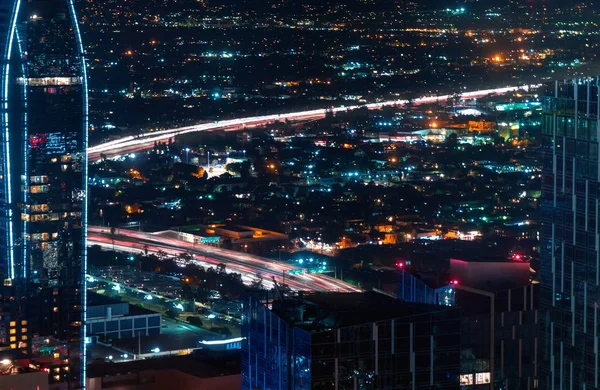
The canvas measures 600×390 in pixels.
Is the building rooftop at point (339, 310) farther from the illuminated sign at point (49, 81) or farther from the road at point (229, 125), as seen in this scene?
the road at point (229, 125)

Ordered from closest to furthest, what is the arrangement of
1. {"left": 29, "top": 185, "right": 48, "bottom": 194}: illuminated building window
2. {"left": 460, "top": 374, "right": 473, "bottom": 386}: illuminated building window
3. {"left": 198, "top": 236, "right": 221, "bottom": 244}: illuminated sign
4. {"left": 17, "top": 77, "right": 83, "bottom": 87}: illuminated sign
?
{"left": 460, "top": 374, "right": 473, "bottom": 386}: illuminated building window → {"left": 17, "top": 77, "right": 83, "bottom": 87}: illuminated sign → {"left": 29, "top": 185, "right": 48, "bottom": 194}: illuminated building window → {"left": 198, "top": 236, "right": 221, "bottom": 244}: illuminated sign

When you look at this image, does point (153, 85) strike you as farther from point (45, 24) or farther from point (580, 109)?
point (580, 109)

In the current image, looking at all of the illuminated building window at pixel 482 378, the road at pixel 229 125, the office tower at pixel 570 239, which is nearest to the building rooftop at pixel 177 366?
the illuminated building window at pixel 482 378

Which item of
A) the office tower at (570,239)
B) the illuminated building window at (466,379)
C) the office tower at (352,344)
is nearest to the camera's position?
the office tower at (352,344)

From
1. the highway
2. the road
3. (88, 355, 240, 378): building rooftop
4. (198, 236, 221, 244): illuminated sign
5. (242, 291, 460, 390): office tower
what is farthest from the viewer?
the road

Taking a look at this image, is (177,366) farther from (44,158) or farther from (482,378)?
(44,158)

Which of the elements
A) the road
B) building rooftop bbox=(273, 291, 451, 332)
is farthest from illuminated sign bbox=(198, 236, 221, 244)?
building rooftop bbox=(273, 291, 451, 332)

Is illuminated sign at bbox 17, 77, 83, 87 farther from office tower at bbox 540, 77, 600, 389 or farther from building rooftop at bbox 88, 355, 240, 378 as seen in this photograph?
office tower at bbox 540, 77, 600, 389
